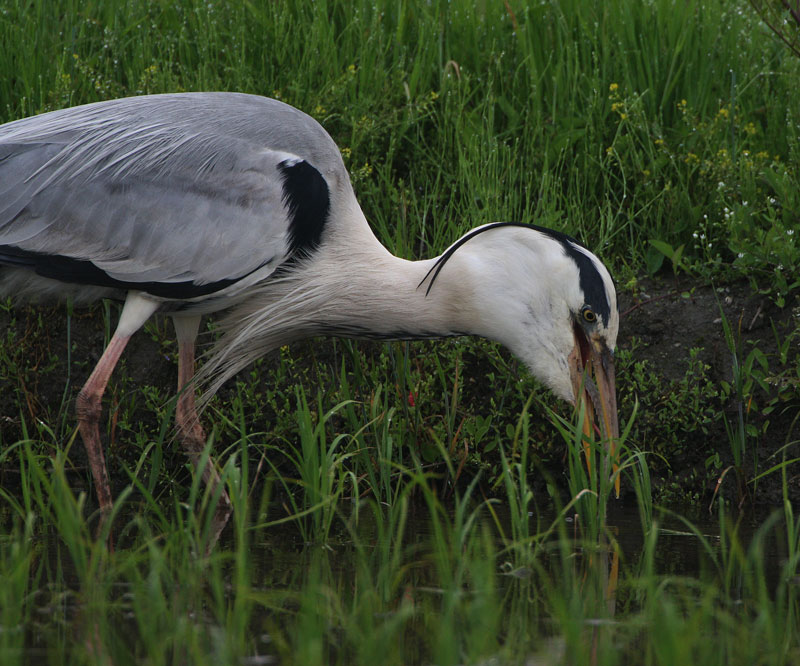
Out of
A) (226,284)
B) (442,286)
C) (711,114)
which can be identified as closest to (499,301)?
(442,286)

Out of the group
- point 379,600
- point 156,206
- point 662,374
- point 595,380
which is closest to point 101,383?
point 156,206

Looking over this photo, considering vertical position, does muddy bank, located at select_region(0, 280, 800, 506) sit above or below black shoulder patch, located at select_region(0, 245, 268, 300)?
below

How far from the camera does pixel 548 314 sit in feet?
13.9

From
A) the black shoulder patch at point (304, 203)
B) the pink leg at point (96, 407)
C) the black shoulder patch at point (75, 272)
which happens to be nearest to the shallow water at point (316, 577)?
the pink leg at point (96, 407)

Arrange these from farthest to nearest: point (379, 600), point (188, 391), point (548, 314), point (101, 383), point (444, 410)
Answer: point (444, 410)
point (188, 391)
point (101, 383)
point (548, 314)
point (379, 600)

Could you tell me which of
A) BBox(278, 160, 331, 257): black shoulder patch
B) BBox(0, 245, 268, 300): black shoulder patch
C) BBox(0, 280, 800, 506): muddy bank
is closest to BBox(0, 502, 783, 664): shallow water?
BBox(0, 280, 800, 506): muddy bank

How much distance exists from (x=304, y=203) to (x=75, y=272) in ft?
3.15

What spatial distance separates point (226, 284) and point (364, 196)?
1.54 meters

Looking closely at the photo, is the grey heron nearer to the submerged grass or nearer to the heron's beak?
the heron's beak

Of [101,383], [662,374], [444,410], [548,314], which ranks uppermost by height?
[548,314]

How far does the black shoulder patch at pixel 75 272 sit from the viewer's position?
14.1 feet

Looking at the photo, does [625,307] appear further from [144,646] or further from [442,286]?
[144,646]

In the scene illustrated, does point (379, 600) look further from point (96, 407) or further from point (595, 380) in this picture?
point (96, 407)

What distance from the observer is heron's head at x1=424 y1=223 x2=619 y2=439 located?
166 inches
